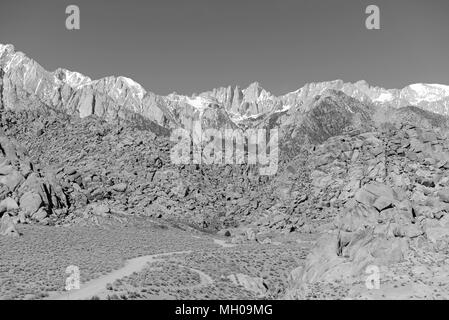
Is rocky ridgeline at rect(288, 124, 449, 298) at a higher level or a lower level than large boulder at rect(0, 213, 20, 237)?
higher

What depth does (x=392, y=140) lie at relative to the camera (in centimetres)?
8731

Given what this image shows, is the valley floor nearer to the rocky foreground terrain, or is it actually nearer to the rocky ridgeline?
the rocky foreground terrain

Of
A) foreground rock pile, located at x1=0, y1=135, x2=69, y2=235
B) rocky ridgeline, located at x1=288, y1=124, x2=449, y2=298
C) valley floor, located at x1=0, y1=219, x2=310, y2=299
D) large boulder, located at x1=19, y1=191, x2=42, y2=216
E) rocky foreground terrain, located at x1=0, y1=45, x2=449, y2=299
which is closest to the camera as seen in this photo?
rocky ridgeline, located at x1=288, y1=124, x2=449, y2=298

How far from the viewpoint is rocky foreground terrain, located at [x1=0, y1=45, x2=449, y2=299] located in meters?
36.4

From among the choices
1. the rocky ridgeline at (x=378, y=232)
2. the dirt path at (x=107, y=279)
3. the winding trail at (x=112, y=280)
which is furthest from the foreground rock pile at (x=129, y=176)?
the rocky ridgeline at (x=378, y=232)

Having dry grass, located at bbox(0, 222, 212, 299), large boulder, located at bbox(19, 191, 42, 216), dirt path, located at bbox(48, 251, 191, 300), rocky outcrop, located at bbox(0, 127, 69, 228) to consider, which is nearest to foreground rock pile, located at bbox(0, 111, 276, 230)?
rocky outcrop, located at bbox(0, 127, 69, 228)

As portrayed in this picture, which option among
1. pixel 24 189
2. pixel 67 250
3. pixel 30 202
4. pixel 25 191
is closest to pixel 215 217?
pixel 30 202

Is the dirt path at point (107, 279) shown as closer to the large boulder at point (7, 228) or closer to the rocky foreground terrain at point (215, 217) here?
the rocky foreground terrain at point (215, 217)

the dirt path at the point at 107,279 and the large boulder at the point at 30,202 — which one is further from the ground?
the large boulder at the point at 30,202

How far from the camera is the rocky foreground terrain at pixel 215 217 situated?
119 ft

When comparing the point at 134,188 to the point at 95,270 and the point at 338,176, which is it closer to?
the point at 338,176

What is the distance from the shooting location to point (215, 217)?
3812 inches
